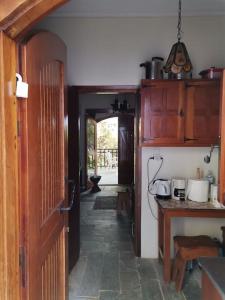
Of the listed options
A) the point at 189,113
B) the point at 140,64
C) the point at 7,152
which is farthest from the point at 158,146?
the point at 7,152

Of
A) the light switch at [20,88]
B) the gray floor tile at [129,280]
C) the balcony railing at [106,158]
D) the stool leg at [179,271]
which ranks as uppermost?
the light switch at [20,88]

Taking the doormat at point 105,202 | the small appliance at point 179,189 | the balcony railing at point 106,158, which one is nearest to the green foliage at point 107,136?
the balcony railing at point 106,158

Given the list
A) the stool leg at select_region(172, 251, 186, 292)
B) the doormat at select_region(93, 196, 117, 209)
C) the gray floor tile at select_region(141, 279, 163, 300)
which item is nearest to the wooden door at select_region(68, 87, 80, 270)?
the gray floor tile at select_region(141, 279, 163, 300)

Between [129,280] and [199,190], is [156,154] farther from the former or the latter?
[129,280]

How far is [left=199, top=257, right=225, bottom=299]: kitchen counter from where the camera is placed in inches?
46.4

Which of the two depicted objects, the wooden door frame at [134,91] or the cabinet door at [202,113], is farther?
the wooden door frame at [134,91]

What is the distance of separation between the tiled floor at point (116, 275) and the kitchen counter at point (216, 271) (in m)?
1.27

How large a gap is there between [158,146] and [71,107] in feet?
3.49

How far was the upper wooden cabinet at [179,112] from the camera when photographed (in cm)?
286

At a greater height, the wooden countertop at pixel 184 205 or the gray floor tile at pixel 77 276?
the wooden countertop at pixel 184 205

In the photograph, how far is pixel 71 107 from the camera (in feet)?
9.92

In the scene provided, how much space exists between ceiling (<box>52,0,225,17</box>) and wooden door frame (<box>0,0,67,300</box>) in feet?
6.78

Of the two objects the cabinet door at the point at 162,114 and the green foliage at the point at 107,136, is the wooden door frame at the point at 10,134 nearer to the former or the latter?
the cabinet door at the point at 162,114

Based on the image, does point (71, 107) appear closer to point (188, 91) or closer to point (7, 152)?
point (188, 91)
